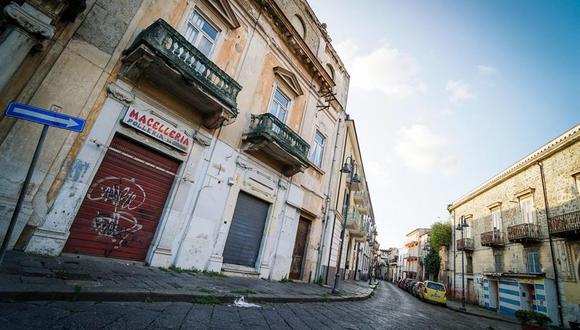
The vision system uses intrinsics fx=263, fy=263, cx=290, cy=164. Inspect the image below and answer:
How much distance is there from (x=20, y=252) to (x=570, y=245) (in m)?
23.9

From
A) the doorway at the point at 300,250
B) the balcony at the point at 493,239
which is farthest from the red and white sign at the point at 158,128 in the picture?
the balcony at the point at 493,239

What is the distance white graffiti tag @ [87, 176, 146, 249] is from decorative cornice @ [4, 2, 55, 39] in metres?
3.24

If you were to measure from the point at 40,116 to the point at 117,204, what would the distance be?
3691 mm

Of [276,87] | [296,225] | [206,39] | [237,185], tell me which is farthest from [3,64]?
[296,225]

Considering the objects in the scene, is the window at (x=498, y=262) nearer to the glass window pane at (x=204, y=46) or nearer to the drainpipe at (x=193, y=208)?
the drainpipe at (x=193, y=208)

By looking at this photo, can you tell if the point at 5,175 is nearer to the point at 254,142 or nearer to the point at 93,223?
the point at 93,223

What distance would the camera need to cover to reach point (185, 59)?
735 centimetres

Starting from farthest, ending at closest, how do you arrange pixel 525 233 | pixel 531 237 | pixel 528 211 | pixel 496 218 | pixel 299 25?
pixel 496 218, pixel 528 211, pixel 525 233, pixel 531 237, pixel 299 25

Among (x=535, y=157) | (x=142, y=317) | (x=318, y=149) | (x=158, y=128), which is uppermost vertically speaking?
(x=535, y=157)

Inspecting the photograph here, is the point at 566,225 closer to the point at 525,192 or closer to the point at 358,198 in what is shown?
the point at 525,192

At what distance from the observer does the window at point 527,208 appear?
61.5ft

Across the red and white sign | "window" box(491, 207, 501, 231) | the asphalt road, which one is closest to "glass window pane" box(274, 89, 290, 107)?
the red and white sign

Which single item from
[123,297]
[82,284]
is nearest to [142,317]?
[123,297]

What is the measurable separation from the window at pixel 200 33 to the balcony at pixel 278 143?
9.58 feet
